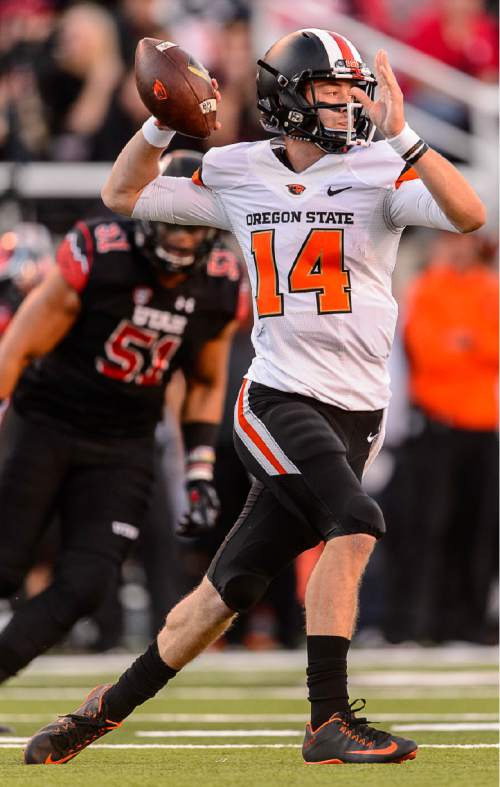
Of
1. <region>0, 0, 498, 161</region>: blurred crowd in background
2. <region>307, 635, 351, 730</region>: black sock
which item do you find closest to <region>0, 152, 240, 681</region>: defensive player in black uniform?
<region>307, 635, 351, 730</region>: black sock

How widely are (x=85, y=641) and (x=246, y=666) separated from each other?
1.66m

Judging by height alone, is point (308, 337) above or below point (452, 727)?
above

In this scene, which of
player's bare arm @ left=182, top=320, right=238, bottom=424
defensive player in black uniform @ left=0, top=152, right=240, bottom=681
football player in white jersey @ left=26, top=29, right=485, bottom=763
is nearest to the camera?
football player in white jersey @ left=26, top=29, right=485, bottom=763

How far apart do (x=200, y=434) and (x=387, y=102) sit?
7.14 ft

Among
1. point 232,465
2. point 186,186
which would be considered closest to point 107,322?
point 186,186

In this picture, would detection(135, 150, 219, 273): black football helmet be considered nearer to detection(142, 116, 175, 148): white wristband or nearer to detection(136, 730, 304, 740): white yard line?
detection(142, 116, 175, 148): white wristband

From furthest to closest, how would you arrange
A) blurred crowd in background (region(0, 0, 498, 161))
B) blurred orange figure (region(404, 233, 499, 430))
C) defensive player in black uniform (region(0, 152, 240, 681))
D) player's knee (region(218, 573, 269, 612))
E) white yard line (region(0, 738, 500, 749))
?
1. blurred crowd in background (region(0, 0, 498, 161))
2. blurred orange figure (region(404, 233, 499, 430))
3. defensive player in black uniform (region(0, 152, 240, 681))
4. white yard line (region(0, 738, 500, 749))
5. player's knee (region(218, 573, 269, 612))

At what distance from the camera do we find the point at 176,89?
4594mm

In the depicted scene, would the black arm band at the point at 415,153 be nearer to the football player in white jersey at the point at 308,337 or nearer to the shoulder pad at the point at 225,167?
the football player in white jersey at the point at 308,337

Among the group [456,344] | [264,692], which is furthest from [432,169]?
[456,344]

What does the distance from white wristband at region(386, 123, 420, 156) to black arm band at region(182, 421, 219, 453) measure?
211 centimetres

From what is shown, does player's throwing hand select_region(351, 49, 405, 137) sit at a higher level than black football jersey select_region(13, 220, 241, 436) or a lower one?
higher

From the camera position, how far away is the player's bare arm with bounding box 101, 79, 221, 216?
468cm

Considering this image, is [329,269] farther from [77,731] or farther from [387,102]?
[77,731]
